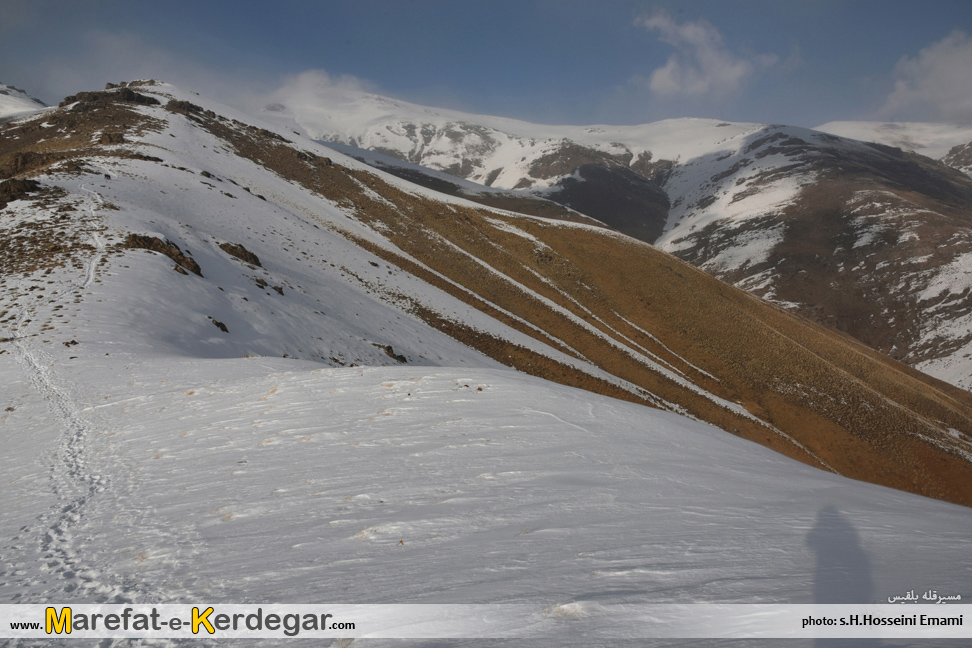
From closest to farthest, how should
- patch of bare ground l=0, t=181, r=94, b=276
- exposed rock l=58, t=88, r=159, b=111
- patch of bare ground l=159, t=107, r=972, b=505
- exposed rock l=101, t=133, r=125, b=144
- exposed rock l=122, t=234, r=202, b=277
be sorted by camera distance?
patch of bare ground l=0, t=181, r=94, b=276 < exposed rock l=122, t=234, r=202, b=277 < patch of bare ground l=159, t=107, r=972, b=505 < exposed rock l=101, t=133, r=125, b=144 < exposed rock l=58, t=88, r=159, b=111

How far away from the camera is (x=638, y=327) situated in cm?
3416

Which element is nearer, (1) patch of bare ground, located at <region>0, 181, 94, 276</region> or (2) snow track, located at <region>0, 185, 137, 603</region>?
(2) snow track, located at <region>0, 185, 137, 603</region>

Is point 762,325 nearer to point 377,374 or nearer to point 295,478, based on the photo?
point 377,374

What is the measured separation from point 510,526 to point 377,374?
242 inches

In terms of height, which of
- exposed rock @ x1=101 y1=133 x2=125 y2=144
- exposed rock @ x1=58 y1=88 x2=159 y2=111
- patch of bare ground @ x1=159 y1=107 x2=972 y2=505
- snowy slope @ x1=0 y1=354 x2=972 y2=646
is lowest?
snowy slope @ x1=0 y1=354 x2=972 y2=646

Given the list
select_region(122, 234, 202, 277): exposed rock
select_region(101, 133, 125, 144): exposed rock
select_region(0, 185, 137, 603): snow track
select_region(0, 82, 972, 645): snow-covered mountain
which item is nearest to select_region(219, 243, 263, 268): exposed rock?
select_region(0, 82, 972, 645): snow-covered mountain

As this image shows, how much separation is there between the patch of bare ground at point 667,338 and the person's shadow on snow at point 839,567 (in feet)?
70.4

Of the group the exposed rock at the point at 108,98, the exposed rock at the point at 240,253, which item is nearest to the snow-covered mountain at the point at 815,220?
the exposed rock at the point at 240,253

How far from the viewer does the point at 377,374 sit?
9570 millimetres

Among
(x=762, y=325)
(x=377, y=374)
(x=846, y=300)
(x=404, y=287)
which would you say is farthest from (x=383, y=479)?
(x=846, y=300)

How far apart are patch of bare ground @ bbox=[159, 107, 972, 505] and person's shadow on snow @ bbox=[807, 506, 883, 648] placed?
2147 cm

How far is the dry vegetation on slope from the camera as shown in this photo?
2541cm

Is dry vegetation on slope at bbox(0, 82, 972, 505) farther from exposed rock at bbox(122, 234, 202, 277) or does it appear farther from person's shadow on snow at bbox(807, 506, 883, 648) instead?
person's shadow on snow at bbox(807, 506, 883, 648)

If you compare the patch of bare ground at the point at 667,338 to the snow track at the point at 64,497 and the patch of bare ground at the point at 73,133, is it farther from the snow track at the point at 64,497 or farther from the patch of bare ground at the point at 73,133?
the snow track at the point at 64,497
